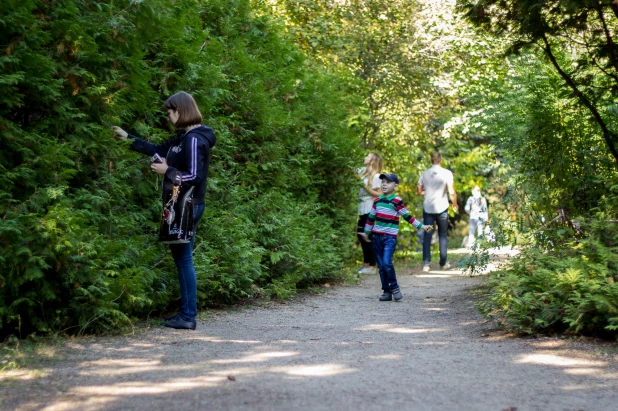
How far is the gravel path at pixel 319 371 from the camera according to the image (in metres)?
4.47

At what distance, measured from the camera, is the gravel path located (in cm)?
447

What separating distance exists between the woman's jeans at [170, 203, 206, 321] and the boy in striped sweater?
4.06 m

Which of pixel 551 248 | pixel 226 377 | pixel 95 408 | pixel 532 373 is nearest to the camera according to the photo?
pixel 95 408

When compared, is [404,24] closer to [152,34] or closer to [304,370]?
[152,34]

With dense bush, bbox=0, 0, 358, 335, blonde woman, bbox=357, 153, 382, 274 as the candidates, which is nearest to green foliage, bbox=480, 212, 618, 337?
dense bush, bbox=0, 0, 358, 335

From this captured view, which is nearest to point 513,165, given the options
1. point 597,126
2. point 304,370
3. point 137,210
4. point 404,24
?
point 597,126

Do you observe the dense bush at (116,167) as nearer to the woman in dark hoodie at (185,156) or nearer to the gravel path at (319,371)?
the woman in dark hoodie at (185,156)

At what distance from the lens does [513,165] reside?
35.5ft

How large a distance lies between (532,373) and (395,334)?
2.04m

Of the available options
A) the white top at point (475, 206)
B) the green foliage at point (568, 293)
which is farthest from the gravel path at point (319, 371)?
the white top at point (475, 206)

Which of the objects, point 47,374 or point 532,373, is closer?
point 47,374

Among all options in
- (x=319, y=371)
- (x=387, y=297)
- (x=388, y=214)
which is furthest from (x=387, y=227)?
(x=319, y=371)

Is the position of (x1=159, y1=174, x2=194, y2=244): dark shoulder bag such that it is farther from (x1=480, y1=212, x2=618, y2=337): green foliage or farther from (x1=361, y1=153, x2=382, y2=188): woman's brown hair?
(x1=361, y1=153, x2=382, y2=188): woman's brown hair

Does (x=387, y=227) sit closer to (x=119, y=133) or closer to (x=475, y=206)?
(x=119, y=133)
